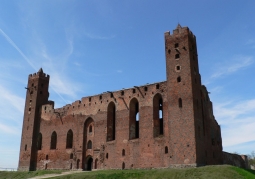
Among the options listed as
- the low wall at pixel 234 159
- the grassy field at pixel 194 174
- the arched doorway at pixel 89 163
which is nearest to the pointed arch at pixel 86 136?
the arched doorway at pixel 89 163

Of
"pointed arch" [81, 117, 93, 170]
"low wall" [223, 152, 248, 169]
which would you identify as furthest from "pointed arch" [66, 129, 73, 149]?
"low wall" [223, 152, 248, 169]

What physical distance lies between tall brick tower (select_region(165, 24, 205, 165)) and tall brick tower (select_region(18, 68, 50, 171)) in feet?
65.6

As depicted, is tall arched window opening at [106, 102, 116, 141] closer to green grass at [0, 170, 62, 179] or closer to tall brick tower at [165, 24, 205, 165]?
green grass at [0, 170, 62, 179]

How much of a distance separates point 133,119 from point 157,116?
120 inches

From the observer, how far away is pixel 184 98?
83.1 ft

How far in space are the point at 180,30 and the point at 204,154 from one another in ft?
39.4

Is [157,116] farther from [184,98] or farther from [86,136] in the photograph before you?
[86,136]

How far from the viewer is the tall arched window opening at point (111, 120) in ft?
102

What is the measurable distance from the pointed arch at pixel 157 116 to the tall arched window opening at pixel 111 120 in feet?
18.8

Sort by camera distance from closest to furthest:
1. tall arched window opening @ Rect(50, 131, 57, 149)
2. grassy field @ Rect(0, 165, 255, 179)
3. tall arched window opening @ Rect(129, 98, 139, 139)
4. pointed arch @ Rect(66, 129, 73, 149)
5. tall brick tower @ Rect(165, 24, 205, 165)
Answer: grassy field @ Rect(0, 165, 255, 179) < tall brick tower @ Rect(165, 24, 205, 165) < tall arched window opening @ Rect(129, 98, 139, 139) < pointed arch @ Rect(66, 129, 73, 149) < tall arched window opening @ Rect(50, 131, 57, 149)

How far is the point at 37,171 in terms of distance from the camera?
3388 cm

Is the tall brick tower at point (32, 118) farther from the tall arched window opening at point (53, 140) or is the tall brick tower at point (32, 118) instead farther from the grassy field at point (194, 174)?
the grassy field at point (194, 174)

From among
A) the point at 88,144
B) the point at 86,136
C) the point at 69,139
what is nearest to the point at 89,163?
the point at 88,144

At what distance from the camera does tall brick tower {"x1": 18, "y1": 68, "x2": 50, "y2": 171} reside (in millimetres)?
36594
